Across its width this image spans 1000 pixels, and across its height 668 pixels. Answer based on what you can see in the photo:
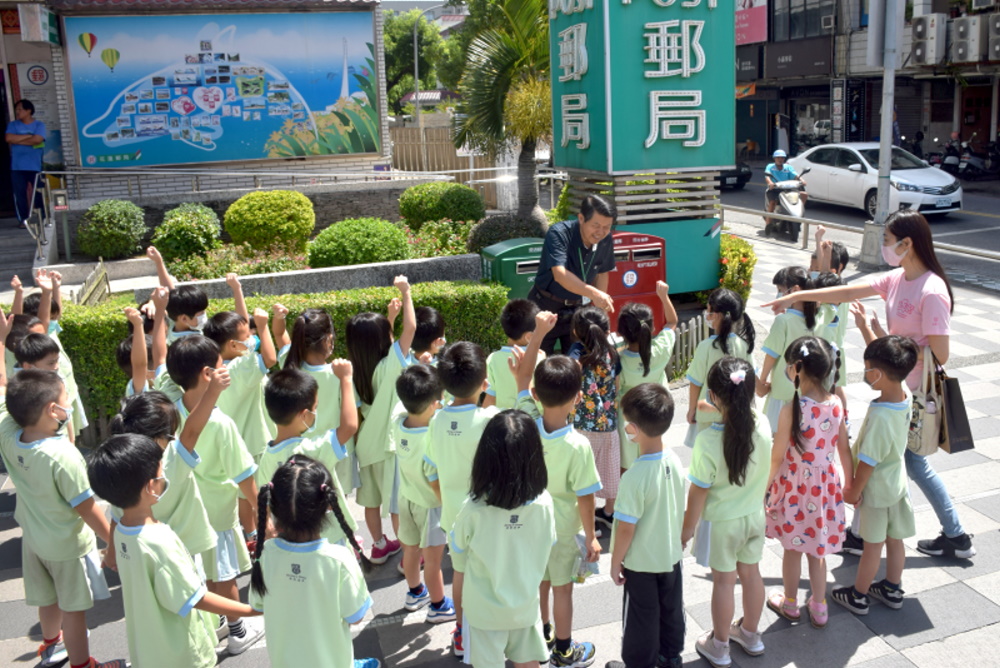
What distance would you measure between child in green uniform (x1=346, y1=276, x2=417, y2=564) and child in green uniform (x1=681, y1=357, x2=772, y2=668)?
5.92ft

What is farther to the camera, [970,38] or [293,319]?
[970,38]

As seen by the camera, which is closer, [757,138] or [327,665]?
[327,665]

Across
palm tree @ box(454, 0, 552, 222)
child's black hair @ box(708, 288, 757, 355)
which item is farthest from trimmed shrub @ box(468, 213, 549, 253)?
child's black hair @ box(708, 288, 757, 355)

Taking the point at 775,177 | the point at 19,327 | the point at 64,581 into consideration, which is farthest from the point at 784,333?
the point at 775,177

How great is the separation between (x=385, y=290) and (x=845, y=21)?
975 inches

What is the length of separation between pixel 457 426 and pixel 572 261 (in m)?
2.69

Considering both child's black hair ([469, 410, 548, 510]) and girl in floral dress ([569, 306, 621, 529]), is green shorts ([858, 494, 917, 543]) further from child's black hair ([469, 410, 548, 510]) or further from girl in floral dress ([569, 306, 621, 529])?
child's black hair ([469, 410, 548, 510])

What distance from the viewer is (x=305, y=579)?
131 inches

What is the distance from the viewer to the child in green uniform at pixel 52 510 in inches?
161

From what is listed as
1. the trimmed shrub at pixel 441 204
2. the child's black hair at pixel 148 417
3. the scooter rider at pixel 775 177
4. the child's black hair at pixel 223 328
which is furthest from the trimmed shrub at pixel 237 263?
the scooter rider at pixel 775 177

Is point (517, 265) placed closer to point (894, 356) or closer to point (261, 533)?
point (894, 356)

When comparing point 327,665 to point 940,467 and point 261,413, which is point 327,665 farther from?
point 940,467

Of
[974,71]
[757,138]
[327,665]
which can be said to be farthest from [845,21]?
[327,665]

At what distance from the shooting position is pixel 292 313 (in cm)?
769
